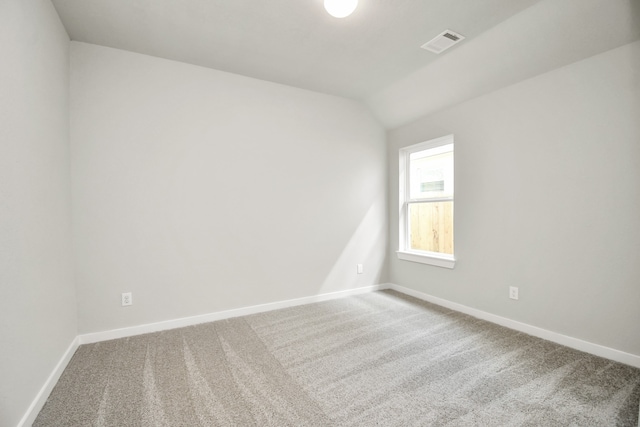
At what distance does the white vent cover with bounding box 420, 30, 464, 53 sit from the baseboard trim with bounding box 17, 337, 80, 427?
361cm

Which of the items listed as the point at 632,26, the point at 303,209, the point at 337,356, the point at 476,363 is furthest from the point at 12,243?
the point at 632,26

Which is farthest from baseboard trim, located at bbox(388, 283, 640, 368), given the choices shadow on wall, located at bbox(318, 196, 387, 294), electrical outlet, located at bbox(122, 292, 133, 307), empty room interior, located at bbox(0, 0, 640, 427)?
electrical outlet, located at bbox(122, 292, 133, 307)

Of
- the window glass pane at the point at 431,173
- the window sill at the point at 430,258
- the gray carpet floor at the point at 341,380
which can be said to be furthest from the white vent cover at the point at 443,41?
the gray carpet floor at the point at 341,380

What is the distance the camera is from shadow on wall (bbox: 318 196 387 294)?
3.55 m

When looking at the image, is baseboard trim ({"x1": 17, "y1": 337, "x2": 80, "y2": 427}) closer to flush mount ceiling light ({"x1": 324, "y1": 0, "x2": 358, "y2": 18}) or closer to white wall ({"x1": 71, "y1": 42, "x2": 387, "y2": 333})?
white wall ({"x1": 71, "y1": 42, "x2": 387, "y2": 333})

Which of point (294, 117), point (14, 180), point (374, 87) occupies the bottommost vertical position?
point (14, 180)

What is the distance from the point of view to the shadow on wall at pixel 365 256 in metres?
3.55

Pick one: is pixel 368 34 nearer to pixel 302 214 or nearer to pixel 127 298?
pixel 302 214

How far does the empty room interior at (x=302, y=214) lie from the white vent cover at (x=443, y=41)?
0.04 m

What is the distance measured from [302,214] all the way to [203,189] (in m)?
1.13

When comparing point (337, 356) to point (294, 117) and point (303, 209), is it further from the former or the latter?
point (294, 117)

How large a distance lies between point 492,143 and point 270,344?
279 cm

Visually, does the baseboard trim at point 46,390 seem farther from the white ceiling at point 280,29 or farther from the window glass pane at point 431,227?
the window glass pane at point 431,227

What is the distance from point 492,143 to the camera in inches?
106
